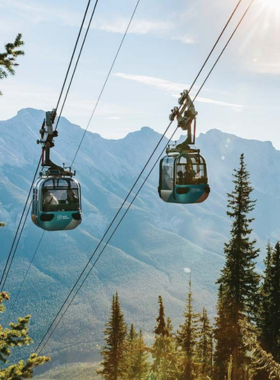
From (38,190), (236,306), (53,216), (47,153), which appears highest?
(47,153)

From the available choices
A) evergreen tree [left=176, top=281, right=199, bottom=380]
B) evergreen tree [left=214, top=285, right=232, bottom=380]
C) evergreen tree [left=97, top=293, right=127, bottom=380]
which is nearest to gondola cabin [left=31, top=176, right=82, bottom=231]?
evergreen tree [left=214, top=285, right=232, bottom=380]

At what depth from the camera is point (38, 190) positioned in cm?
1719

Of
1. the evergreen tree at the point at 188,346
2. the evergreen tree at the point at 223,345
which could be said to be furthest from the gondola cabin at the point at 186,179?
the evergreen tree at the point at 188,346

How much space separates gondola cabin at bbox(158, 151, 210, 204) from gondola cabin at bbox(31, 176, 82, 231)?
424cm

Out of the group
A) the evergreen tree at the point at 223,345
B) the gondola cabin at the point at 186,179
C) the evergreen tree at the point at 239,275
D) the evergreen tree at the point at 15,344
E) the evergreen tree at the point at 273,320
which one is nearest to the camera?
the evergreen tree at the point at 15,344

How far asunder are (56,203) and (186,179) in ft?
19.4

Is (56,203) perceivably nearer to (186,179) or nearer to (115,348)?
(186,179)

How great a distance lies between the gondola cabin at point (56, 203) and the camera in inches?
667

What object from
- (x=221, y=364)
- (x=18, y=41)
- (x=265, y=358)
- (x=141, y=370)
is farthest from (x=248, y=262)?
(x=141, y=370)

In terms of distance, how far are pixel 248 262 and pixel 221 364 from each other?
34.6ft

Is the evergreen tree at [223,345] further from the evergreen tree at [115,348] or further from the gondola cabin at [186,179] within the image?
the gondola cabin at [186,179]

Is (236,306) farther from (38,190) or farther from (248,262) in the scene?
(38,190)

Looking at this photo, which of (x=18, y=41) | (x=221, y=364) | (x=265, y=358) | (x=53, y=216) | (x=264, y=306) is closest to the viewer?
(x=265, y=358)

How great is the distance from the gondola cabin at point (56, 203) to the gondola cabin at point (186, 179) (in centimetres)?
424
